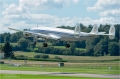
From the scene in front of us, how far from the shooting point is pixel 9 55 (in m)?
150

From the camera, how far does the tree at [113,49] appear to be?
166 m

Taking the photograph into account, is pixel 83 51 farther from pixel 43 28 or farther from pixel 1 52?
pixel 43 28

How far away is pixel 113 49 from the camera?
16925 cm

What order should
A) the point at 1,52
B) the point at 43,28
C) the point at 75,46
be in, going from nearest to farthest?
the point at 43,28, the point at 1,52, the point at 75,46

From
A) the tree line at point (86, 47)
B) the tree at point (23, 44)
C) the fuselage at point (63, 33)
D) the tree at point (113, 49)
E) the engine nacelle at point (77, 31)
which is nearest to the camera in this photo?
the engine nacelle at point (77, 31)

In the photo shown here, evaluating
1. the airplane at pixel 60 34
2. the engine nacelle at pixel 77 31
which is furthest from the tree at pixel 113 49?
the engine nacelle at pixel 77 31

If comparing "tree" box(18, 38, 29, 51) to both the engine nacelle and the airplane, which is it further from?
Result: the engine nacelle

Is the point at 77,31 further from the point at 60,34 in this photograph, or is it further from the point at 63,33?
the point at 60,34

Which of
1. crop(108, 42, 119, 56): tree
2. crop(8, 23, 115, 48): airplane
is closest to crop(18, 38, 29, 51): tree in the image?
crop(108, 42, 119, 56): tree

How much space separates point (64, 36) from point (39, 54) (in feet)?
220

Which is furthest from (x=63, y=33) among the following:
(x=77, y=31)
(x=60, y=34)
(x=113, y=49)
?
(x=113, y=49)

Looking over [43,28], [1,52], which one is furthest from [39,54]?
[43,28]

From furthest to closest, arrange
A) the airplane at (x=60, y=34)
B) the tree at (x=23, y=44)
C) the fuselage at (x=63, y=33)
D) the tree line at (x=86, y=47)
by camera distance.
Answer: the tree at (x=23, y=44), the tree line at (x=86, y=47), the fuselage at (x=63, y=33), the airplane at (x=60, y=34)

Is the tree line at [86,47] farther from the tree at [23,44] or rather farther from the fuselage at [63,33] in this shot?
the fuselage at [63,33]
